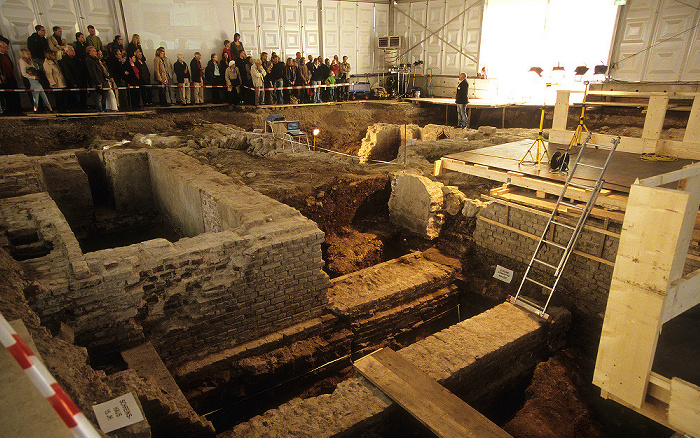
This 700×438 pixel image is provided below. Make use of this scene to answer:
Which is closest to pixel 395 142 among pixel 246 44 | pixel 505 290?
pixel 246 44

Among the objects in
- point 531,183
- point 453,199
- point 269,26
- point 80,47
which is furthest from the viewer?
point 269,26

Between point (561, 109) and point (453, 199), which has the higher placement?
point (561, 109)

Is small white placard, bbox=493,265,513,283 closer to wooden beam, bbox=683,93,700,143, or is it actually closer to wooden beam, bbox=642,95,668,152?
wooden beam, bbox=642,95,668,152

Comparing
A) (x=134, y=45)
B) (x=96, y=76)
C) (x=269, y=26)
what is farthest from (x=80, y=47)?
(x=269, y=26)

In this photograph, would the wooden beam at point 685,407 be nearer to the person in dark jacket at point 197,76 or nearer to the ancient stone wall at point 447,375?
the ancient stone wall at point 447,375

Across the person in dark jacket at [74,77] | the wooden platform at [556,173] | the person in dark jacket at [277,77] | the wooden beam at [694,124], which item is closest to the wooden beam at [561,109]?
the wooden platform at [556,173]

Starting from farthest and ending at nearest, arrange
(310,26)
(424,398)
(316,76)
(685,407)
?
(310,26) < (316,76) < (424,398) < (685,407)

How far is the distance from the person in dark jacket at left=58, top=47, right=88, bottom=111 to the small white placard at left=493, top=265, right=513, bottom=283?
11.6 meters

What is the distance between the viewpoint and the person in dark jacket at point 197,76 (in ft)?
45.3

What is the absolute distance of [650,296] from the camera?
2.71 metres

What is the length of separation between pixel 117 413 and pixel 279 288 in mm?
2440

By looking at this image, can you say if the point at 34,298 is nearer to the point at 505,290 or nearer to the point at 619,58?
the point at 505,290

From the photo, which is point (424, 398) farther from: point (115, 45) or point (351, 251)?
point (115, 45)

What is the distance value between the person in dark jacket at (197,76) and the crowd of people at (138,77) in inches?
1.2
